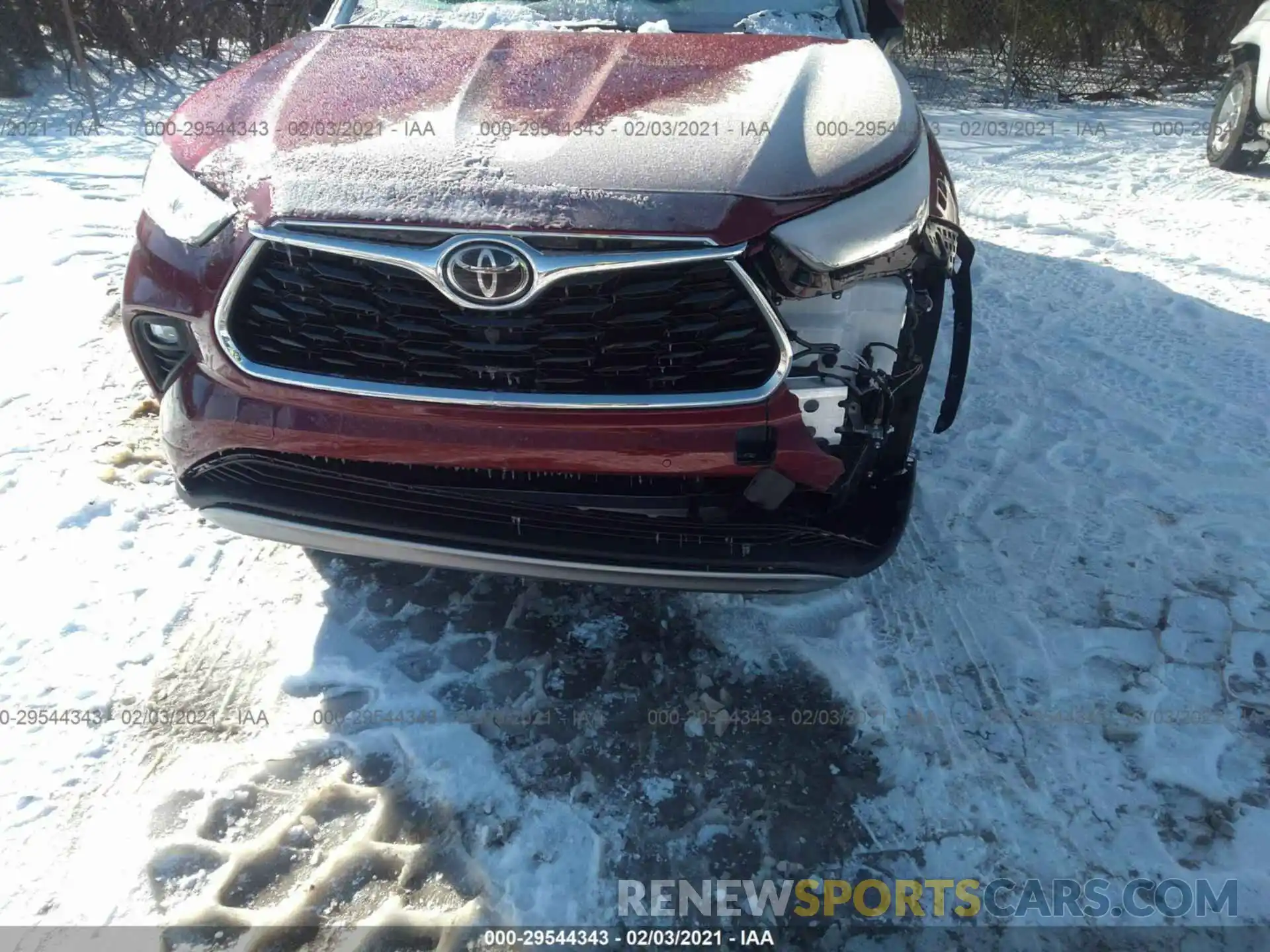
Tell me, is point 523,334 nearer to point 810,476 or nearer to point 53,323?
point 810,476

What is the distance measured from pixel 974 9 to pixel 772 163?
923cm

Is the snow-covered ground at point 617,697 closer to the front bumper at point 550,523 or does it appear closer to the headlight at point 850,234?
the front bumper at point 550,523

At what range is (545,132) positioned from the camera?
6.97 ft

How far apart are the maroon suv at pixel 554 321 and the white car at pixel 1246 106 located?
541 cm

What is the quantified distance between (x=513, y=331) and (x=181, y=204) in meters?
0.87

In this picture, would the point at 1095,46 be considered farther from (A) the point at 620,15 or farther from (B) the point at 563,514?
(B) the point at 563,514

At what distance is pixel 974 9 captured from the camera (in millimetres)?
9609

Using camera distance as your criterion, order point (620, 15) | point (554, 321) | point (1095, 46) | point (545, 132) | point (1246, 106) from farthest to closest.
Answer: point (1095, 46), point (1246, 106), point (620, 15), point (545, 132), point (554, 321)

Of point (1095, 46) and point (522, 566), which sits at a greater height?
point (522, 566)

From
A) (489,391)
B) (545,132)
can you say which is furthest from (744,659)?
(545,132)

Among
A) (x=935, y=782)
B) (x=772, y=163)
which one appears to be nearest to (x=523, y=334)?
(x=772, y=163)

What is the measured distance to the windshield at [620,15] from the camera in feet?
10.3

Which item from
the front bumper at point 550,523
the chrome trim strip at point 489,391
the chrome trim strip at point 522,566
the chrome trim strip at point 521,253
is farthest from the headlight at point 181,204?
the chrome trim strip at point 522,566

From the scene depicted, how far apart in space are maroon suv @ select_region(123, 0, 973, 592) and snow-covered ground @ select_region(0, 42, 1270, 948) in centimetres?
42
